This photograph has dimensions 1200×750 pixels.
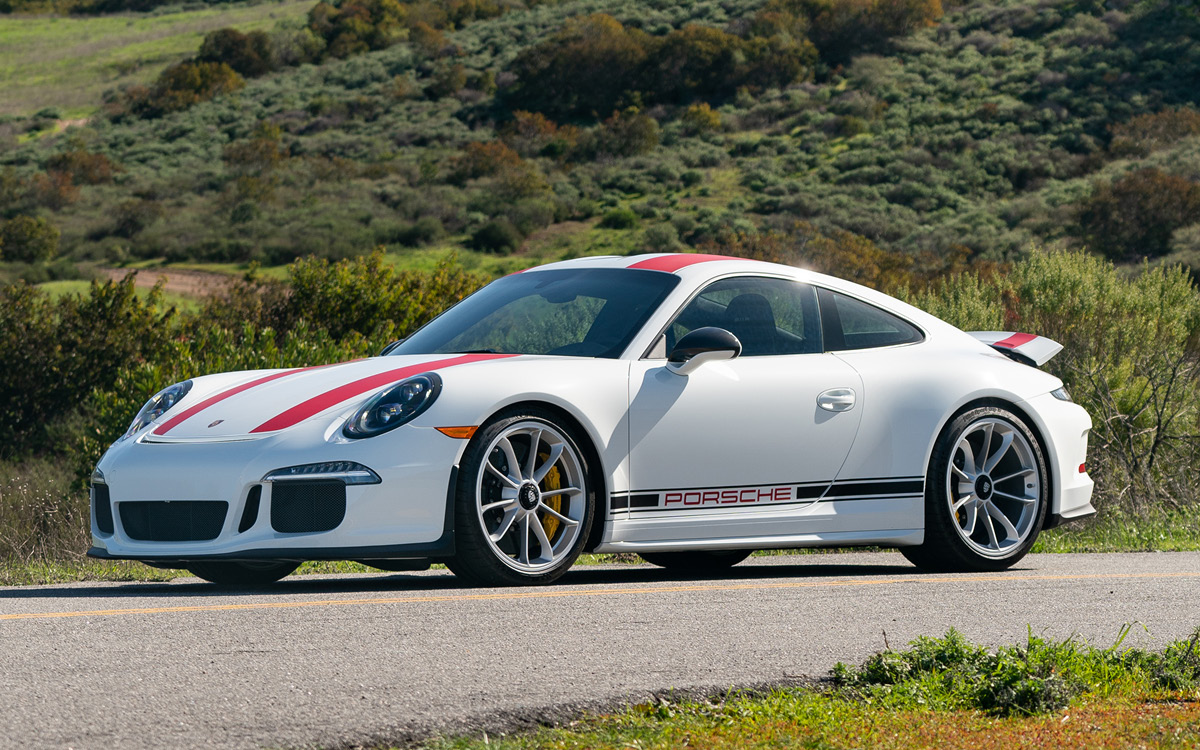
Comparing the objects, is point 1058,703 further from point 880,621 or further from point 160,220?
point 160,220

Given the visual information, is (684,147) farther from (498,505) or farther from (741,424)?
(498,505)

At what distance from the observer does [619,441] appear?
22.1 feet

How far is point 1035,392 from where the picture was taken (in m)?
7.98

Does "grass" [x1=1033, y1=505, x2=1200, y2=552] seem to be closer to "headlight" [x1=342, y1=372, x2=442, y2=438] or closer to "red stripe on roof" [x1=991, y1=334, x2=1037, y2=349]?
"red stripe on roof" [x1=991, y1=334, x2=1037, y2=349]

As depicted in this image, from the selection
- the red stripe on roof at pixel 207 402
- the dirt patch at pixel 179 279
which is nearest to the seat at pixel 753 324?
the red stripe on roof at pixel 207 402

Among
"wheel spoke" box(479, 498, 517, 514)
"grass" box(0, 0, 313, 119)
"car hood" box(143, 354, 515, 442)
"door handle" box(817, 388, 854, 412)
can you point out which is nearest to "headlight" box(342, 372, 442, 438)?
"car hood" box(143, 354, 515, 442)

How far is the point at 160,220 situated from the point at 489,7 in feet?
123

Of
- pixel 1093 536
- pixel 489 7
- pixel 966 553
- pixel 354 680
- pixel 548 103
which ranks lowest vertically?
pixel 1093 536

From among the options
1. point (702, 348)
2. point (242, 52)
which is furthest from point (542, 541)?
point (242, 52)

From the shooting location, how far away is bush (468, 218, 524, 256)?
4878 cm

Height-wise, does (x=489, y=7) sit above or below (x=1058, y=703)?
above

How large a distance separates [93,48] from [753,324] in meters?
95.5

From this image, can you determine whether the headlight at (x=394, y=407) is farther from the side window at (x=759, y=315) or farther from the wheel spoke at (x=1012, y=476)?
the wheel spoke at (x=1012, y=476)

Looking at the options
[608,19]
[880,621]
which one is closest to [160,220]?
[608,19]
